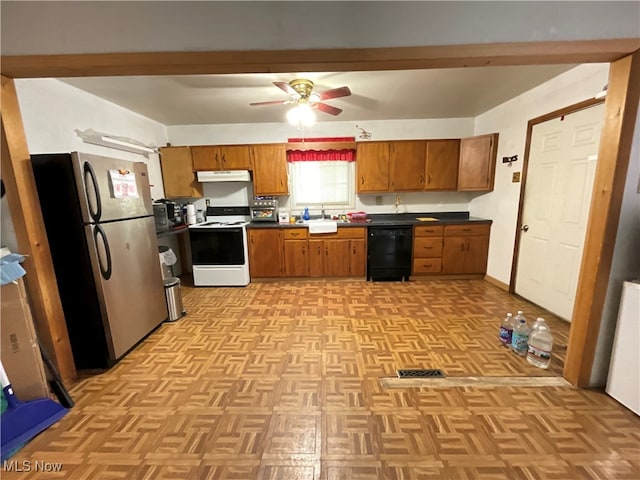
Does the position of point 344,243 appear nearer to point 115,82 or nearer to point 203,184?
point 203,184

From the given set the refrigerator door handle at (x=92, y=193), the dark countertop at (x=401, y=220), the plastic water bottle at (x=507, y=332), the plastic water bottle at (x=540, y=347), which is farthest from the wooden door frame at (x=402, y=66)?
the dark countertop at (x=401, y=220)

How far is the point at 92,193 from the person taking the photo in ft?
6.24

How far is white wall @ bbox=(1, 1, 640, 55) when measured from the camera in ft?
4.51

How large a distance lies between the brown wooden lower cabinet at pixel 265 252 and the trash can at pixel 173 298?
1.21 meters

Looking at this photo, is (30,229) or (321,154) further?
(321,154)

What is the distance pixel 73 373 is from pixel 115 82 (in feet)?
8.20

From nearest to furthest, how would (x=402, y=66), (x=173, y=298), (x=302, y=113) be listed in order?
(x=402, y=66)
(x=302, y=113)
(x=173, y=298)

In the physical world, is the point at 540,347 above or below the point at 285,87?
below

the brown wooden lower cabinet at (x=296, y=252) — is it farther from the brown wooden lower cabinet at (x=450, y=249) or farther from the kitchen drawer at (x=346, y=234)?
the brown wooden lower cabinet at (x=450, y=249)

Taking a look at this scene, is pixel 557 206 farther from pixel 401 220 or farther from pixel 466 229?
pixel 401 220

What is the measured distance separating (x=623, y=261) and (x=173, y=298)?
3702 millimetres

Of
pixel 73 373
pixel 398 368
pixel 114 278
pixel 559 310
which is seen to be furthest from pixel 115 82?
pixel 559 310

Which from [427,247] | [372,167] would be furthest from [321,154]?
[427,247]

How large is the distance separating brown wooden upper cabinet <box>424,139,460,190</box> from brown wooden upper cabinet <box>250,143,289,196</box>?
2.16m
